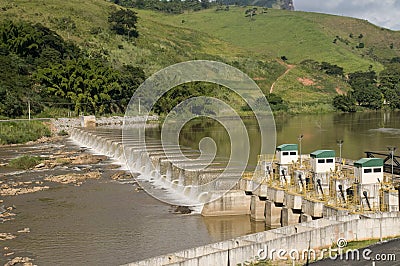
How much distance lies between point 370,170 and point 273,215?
6.49 metres

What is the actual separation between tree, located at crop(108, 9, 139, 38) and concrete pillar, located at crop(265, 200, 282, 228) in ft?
425

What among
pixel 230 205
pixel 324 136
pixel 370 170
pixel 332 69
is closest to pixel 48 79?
pixel 324 136

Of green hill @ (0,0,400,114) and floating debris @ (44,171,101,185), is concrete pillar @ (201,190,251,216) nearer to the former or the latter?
floating debris @ (44,171,101,185)

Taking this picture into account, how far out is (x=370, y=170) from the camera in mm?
25578

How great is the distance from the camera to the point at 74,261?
80.4ft

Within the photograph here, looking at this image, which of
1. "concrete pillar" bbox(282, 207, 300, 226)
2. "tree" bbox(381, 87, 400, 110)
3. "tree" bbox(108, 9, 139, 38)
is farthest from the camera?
"tree" bbox(108, 9, 139, 38)

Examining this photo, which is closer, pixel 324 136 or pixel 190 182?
pixel 190 182

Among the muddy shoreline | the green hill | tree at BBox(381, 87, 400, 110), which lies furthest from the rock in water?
tree at BBox(381, 87, 400, 110)

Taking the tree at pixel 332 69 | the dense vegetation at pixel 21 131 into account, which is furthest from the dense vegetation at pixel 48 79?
the tree at pixel 332 69

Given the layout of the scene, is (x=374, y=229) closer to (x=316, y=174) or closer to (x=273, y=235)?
(x=273, y=235)

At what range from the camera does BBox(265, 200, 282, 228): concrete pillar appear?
2961cm

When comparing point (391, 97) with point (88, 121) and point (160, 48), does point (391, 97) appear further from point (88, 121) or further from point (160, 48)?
point (88, 121)

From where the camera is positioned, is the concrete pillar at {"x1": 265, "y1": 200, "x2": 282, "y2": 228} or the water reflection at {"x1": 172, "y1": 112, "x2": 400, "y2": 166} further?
the water reflection at {"x1": 172, "y1": 112, "x2": 400, "y2": 166}

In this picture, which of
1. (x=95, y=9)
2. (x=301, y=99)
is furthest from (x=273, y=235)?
(x=95, y=9)
